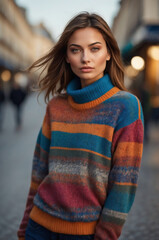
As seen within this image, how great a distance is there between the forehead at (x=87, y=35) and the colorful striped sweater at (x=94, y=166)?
217mm

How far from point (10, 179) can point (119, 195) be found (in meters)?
4.16

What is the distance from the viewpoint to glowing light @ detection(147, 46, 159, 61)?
14539mm

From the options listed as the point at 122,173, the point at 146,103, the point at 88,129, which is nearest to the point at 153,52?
the point at 146,103

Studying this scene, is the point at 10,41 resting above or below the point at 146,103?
above

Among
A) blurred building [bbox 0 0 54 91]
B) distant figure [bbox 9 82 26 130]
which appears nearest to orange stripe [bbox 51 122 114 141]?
distant figure [bbox 9 82 26 130]

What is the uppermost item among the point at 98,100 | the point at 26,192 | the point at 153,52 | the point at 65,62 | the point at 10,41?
the point at 10,41

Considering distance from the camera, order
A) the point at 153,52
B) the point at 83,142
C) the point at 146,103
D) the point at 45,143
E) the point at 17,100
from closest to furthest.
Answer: the point at 83,142
the point at 45,143
the point at 146,103
the point at 17,100
the point at 153,52

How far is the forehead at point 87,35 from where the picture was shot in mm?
1583

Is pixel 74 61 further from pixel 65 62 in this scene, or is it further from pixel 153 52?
pixel 153 52

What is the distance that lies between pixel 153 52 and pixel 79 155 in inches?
551

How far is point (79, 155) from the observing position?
1539mm

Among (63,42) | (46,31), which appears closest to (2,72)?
(63,42)

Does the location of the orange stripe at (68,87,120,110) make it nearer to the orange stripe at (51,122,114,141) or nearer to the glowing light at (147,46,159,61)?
the orange stripe at (51,122,114,141)

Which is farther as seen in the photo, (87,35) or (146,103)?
(146,103)
